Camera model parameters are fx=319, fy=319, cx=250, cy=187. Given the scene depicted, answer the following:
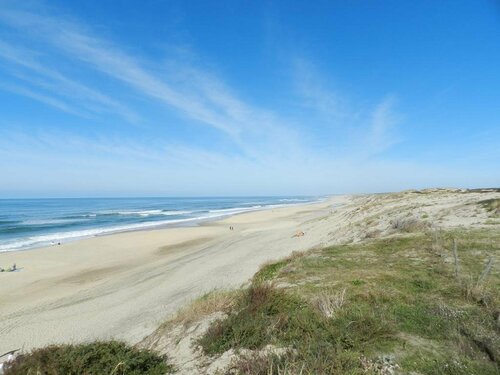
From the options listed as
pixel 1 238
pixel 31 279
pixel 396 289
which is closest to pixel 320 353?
pixel 396 289

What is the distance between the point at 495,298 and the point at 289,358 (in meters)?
4.27

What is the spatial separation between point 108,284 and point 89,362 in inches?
427

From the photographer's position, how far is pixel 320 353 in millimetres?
4207

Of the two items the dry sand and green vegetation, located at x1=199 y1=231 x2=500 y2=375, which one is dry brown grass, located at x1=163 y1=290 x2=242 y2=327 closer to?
green vegetation, located at x1=199 y1=231 x2=500 y2=375

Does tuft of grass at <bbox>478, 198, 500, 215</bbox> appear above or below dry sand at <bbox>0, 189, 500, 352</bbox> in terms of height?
above

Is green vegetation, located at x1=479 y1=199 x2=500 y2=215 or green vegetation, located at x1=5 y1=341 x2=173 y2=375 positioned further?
green vegetation, located at x1=479 y1=199 x2=500 y2=215

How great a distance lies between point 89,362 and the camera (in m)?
→ 4.43

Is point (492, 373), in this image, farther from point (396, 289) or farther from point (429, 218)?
point (429, 218)

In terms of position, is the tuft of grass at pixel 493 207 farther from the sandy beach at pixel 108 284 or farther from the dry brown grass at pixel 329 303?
the dry brown grass at pixel 329 303

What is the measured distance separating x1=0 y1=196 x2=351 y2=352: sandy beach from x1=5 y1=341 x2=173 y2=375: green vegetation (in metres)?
1.80

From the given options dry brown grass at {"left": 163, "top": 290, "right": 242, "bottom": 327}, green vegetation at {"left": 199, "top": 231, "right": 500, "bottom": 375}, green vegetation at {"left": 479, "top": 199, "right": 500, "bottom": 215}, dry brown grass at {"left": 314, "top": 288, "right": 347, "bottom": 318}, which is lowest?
dry brown grass at {"left": 163, "top": 290, "right": 242, "bottom": 327}

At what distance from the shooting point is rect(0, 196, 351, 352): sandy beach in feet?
29.5

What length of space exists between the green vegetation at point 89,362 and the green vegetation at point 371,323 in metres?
0.88

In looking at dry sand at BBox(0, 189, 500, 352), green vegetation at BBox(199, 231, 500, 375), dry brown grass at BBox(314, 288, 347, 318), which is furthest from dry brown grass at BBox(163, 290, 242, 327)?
dry brown grass at BBox(314, 288, 347, 318)
